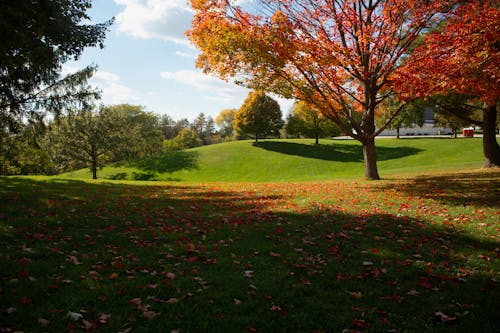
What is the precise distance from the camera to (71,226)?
29.8 feet

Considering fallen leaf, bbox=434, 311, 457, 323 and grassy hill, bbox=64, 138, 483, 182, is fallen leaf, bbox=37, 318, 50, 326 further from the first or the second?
grassy hill, bbox=64, 138, 483, 182

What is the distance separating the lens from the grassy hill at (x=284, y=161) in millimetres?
44656

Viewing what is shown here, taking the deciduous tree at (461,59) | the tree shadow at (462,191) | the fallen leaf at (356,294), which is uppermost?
the deciduous tree at (461,59)

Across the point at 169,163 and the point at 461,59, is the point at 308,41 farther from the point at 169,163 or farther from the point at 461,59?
the point at 169,163

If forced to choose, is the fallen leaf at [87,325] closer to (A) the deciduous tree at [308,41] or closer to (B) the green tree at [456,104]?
(A) the deciduous tree at [308,41]

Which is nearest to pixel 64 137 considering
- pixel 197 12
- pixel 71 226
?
pixel 197 12

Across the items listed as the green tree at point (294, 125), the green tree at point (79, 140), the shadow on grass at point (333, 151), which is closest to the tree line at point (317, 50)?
the green tree at point (79, 140)

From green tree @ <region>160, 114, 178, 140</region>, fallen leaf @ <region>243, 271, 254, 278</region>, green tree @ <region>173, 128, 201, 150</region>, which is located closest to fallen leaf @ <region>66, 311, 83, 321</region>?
fallen leaf @ <region>243, 271, 254, 278</region>

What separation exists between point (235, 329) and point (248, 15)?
1595 cm

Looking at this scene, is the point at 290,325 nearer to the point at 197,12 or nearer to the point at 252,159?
the point at 197,12

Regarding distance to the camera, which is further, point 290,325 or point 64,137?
point 64,137

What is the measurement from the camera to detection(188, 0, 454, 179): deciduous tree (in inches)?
656

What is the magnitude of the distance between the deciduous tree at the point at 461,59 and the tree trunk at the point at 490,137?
883cm

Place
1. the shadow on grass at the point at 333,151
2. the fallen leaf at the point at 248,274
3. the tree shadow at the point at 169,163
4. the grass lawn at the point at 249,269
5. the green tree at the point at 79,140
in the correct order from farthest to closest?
the shadow on grass at the point at 333,151 < the tree shadow at the point at 169,163 < the green tree at the point at 79,140 < the fallen leaf at the point at 248,274 < the grass lawn at the point at 249,269
